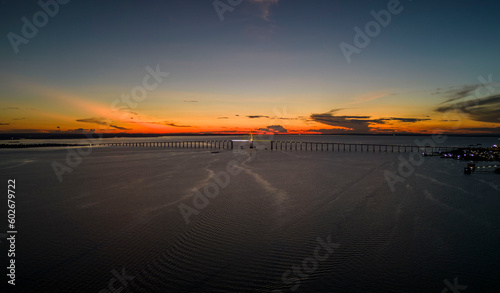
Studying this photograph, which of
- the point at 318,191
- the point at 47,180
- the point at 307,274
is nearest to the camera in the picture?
the point at 307,274

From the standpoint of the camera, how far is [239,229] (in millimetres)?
12359

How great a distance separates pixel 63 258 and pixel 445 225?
15830 millimetres

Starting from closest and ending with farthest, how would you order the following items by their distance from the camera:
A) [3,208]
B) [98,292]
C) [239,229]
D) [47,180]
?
[98,292]
[239,229]
[3,208]
[47,180]

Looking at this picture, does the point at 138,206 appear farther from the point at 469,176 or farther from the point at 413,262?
the point at 469,176

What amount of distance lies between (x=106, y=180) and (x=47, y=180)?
214 inches

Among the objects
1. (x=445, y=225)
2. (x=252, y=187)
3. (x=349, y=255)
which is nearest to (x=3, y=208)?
(x=252, y=187)

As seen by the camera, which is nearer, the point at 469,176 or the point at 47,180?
the point at 47,180

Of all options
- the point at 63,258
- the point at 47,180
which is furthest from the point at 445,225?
the point at 47,180

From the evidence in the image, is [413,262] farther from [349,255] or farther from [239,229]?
[239,229]

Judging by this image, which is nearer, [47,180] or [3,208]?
[3,208]

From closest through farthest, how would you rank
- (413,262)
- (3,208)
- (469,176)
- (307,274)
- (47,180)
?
(307,274), (413,262), (3,208), (47,180), (469,176)

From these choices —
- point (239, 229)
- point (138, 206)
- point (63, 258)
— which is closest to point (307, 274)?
point (239, 229)

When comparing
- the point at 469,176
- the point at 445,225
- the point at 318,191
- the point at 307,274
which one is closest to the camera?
the point at 307,274

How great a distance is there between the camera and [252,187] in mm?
23562
